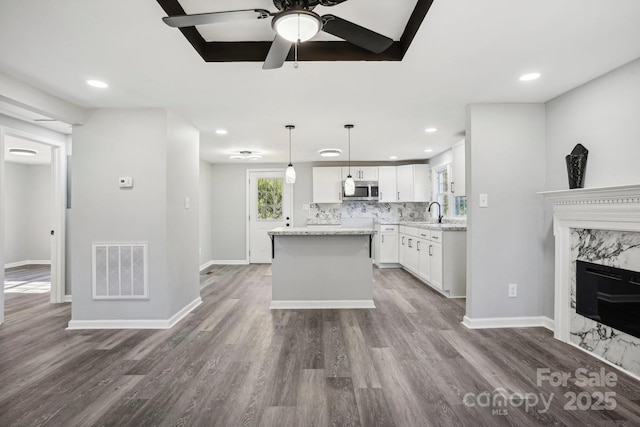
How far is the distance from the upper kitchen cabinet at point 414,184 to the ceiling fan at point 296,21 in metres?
5.14

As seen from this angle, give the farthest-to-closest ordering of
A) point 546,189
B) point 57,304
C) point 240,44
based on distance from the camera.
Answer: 1. point 57,304
2. point 546,189
3. point 240,44

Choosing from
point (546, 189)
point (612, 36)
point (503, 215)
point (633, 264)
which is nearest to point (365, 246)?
point (503, 215)

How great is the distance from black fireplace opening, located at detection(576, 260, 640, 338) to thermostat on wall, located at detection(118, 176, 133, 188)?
4.29 meters

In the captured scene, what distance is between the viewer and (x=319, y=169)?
6.68 meters

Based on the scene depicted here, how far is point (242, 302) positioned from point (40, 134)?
10.5 feet

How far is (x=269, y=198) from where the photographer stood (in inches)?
277

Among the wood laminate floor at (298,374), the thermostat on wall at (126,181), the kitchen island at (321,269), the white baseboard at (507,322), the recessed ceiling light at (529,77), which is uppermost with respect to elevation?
the recessed ceiling light at (529,77)

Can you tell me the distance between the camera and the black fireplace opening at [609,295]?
230 cm

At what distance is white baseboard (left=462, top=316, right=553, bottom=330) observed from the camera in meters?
3.22

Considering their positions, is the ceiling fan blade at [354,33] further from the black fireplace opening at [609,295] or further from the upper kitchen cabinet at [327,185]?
the upper kitchen cabinet at [327,185]

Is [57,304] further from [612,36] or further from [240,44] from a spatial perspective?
[612,36]

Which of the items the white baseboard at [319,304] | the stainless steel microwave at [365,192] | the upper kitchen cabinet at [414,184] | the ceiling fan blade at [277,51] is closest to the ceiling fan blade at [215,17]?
the ceiling fan blade at [277,51]

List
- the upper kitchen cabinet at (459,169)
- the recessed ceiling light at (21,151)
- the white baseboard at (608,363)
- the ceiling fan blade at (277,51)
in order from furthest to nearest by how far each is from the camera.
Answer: the recessed ceiling light at (21,151)
the upper kitchen cabinet at (459,169)
the white baseboard at (608,363)
the ceiling fan blade at (277,51)

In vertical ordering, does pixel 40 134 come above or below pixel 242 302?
above
